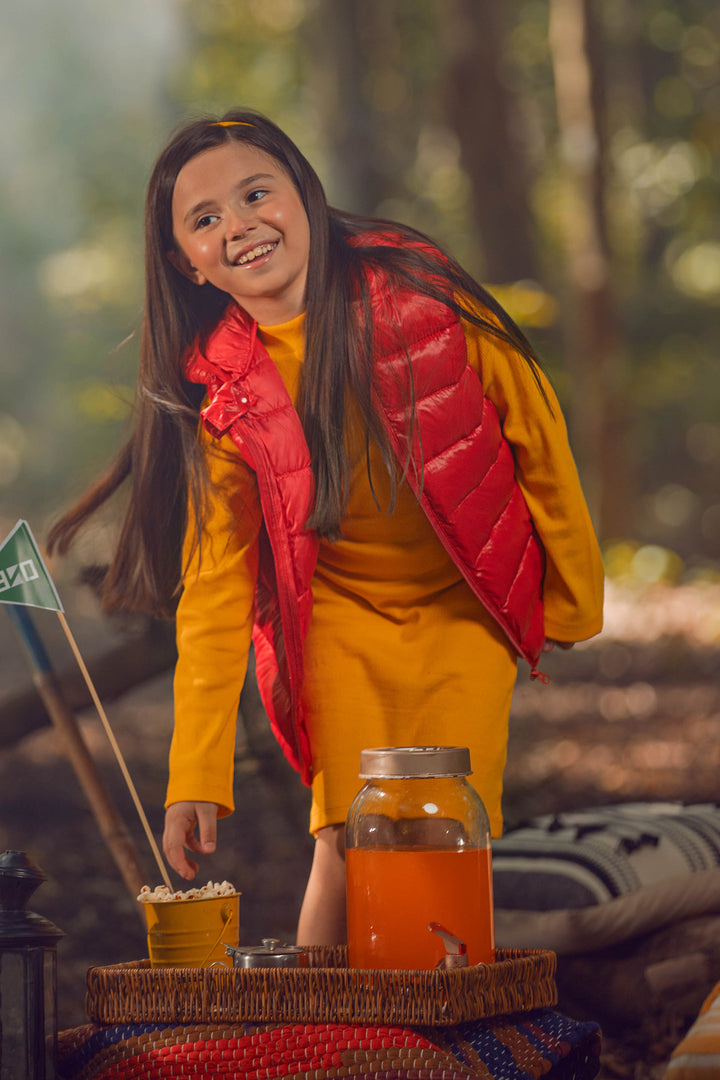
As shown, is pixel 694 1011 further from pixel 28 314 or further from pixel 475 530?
pixel 28 314

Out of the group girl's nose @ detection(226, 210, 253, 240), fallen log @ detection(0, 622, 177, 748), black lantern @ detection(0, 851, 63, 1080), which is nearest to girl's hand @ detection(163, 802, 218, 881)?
fallen log @ detection(0, 622, 177, 748)

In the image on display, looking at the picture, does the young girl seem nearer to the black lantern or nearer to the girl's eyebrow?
the girl's eyebrow

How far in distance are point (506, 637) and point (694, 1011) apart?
77 cm

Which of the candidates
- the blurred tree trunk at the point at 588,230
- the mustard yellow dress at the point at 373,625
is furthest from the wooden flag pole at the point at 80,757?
the blurred tree trunk at the point at 588,230

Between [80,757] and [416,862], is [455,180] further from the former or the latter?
[416,862]

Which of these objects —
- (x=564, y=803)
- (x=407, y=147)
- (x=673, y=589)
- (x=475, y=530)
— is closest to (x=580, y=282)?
(x=407, y=147)

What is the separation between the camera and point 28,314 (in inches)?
83.4

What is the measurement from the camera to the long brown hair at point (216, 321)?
179 cm

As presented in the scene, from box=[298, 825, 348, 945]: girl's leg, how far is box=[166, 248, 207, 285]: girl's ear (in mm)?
899

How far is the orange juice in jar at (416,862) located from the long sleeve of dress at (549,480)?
20.1 inches

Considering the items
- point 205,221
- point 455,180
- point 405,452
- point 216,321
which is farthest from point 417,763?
point 455,180

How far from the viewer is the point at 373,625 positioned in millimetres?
1830

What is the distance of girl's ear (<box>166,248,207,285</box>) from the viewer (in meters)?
1.86

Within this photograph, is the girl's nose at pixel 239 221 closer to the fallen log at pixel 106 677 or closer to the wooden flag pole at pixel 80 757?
the fallen log at pixel 106 677
